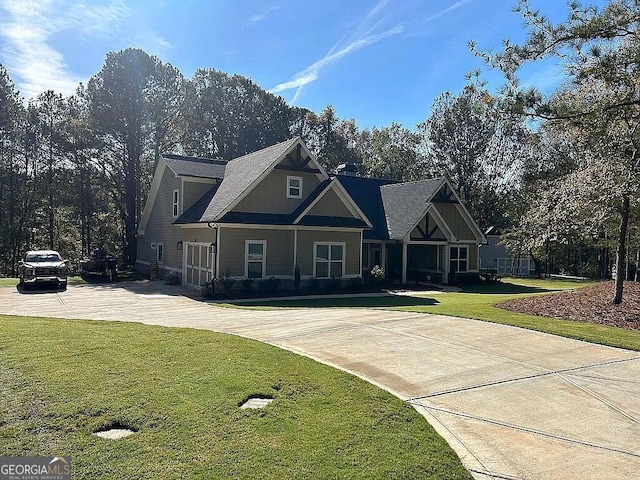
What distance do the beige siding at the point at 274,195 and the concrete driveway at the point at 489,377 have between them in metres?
8.24

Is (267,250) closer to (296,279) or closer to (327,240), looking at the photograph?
(296,279)

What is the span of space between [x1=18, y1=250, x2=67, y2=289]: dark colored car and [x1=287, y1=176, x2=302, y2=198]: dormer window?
1103 cm

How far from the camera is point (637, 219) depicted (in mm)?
15438

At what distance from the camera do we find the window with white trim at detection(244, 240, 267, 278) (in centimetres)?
2114

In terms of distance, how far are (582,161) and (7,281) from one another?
87.9ft

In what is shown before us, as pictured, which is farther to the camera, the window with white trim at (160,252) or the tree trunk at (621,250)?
the window with white trim at (160,252)

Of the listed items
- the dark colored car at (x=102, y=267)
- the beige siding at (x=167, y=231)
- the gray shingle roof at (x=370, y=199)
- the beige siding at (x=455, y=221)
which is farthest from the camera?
the beige siding at (x=455, y=221)

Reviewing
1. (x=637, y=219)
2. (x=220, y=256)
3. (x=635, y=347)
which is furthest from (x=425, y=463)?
(x=220, y=256)

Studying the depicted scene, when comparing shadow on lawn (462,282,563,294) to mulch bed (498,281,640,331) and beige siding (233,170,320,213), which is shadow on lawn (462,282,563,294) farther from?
beige siding (233,170,320,213)

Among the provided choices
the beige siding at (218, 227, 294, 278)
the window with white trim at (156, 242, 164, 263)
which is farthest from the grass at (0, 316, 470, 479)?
the window with white trim at (156, 242, 164, 263)

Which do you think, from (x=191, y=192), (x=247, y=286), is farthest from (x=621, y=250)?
(x=191, y=192)

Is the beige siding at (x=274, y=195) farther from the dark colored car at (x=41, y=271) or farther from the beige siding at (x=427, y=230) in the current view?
the dark colored car at (x=41, y=271)

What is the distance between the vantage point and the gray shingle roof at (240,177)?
837 inches

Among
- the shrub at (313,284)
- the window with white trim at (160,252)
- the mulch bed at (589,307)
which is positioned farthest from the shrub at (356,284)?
the window with white trim at (160,252)
